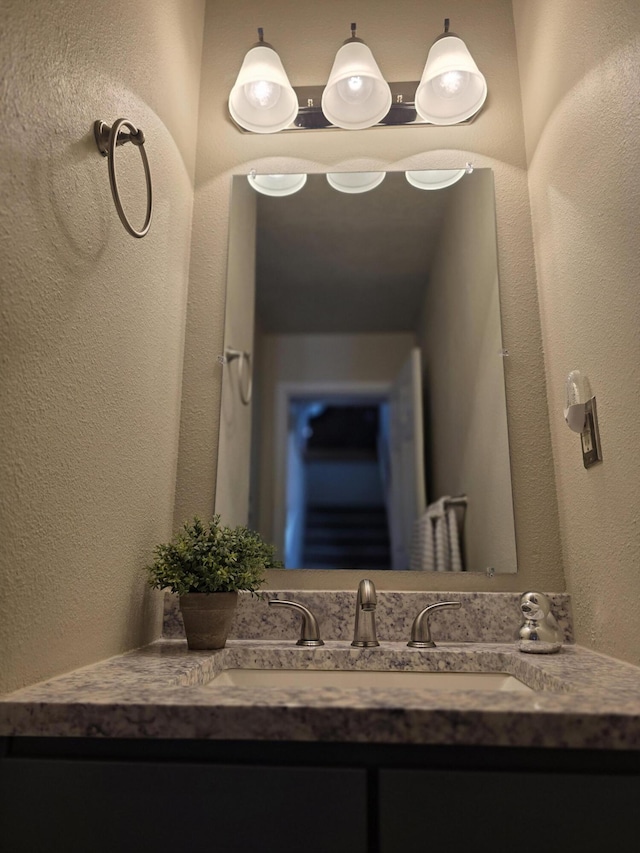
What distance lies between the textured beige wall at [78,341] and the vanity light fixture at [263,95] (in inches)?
9.4

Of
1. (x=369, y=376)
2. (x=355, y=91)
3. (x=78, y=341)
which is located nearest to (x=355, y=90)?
(x=355, y=91)

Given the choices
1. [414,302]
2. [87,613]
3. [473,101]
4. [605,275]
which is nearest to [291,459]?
[414,302]

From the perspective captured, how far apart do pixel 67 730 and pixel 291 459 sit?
860 millimetres

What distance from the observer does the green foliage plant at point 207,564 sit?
1.10 m

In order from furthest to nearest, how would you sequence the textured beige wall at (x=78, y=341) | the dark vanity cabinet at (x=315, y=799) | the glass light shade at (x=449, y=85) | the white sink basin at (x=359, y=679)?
the glass light shade at (x=449, y=85), the white sink basin at (x=359, y=679), the textured beige wall at (x=78, y=341), the dark vanity cabinet at (x=315, y=799)

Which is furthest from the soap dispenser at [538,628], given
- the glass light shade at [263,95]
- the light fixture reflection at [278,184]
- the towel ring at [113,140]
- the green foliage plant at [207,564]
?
the glass light shade at [263,95]

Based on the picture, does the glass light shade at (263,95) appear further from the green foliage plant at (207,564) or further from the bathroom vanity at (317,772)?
the bathroom vanity at (317,772)

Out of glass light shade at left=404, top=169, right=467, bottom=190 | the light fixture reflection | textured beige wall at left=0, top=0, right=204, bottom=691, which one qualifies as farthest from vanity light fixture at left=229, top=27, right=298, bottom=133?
glass light shade at left=404, top=169, right=467, bottom=190

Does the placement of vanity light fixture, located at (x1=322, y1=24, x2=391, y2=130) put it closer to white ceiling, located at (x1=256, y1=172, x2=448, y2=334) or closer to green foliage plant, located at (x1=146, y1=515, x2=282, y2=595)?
white ceiling, located at (x1=256, y1=172, x2=448, y2=334)

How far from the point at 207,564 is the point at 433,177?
111cm

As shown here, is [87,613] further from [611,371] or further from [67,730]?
[611,371]

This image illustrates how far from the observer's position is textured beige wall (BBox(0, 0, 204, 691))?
0.77 meters

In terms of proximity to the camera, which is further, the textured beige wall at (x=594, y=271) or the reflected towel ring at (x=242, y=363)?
the reflected towel ring at (x=242, y=363)

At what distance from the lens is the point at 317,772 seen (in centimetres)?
67
